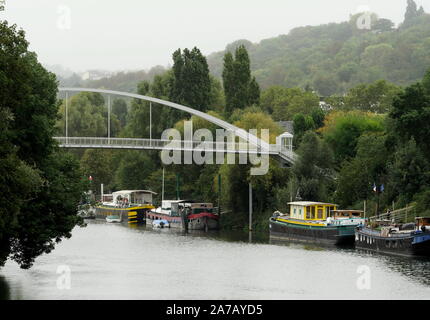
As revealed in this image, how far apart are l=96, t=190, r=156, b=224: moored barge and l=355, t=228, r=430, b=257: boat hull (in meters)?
33.7

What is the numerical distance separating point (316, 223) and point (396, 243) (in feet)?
34.5

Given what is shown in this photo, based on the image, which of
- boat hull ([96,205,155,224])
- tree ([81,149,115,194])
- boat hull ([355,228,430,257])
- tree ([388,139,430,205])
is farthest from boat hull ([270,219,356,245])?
tree ([81,149,115,194])

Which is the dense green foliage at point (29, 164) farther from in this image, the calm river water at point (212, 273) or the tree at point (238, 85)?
the tree at point (238, 85)

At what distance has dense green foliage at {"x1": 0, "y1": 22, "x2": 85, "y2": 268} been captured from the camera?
31.3 m

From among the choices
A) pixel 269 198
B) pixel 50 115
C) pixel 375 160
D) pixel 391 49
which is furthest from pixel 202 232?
pixel 391 49

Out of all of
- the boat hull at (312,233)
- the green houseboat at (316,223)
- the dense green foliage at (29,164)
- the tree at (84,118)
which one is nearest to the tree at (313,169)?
the green houseboat at (316,223)

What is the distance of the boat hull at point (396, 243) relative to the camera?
179 feet

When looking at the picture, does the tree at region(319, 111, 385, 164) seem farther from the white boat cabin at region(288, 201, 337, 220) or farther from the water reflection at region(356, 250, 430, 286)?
the water reflection at region(356, 250, 430, 286)

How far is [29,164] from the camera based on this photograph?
37688 mm

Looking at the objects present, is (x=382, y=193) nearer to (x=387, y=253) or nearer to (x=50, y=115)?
(x=387, y=253)

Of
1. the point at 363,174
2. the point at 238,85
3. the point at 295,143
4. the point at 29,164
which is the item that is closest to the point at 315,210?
the point at 363,174

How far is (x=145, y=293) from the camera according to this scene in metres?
40.2

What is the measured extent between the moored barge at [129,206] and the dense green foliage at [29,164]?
152ft

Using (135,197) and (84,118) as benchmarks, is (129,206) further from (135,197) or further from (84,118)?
(84,118)
